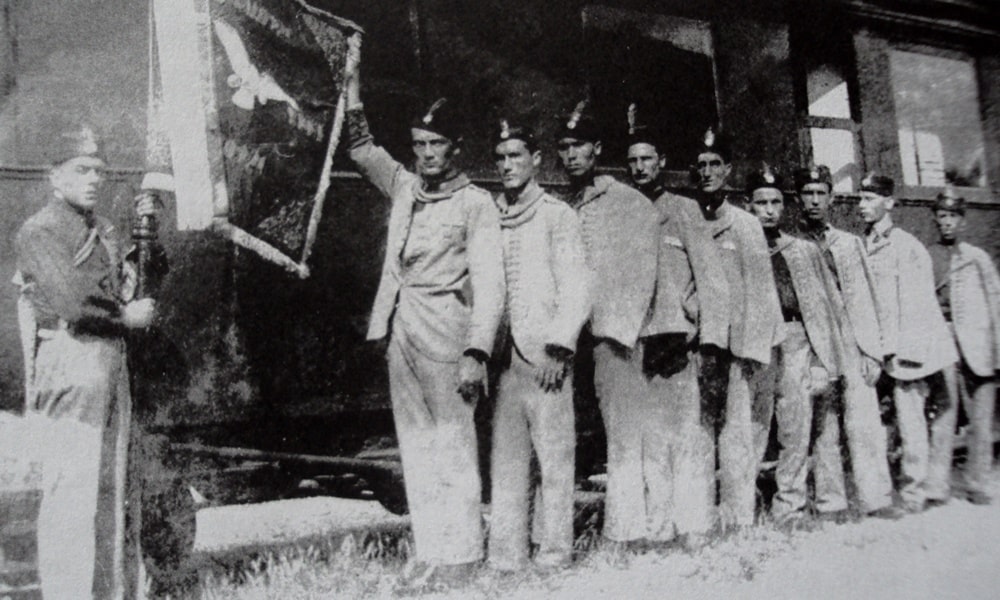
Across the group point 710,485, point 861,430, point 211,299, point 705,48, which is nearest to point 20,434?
point 211,299

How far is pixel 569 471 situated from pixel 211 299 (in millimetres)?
1831

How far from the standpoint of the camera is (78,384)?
3.00m

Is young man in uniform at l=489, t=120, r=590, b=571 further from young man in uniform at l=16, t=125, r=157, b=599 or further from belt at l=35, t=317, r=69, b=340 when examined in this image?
belt at l=35, t=317, r=69, b=340

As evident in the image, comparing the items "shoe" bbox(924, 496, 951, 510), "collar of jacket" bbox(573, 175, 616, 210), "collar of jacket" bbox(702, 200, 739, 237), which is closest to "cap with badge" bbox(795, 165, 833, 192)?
"collar of jacket" bbox(702, 200, 739, 237)

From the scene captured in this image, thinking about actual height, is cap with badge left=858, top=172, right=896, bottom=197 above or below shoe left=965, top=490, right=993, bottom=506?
above

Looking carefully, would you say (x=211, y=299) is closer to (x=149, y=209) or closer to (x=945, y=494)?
(x=149, y=209)

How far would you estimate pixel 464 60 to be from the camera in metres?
4.41

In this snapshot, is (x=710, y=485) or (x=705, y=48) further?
(x=705, y=48)

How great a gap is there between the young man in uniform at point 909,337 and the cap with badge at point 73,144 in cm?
457

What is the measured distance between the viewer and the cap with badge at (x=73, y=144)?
310cm

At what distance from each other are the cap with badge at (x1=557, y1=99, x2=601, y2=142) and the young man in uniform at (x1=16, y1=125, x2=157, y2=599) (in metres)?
2.18

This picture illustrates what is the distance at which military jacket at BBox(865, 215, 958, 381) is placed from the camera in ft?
16.3

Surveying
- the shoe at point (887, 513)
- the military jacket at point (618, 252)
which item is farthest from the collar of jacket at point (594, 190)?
the shoe at point (887, 513)

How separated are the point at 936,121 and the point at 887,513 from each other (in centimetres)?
387
